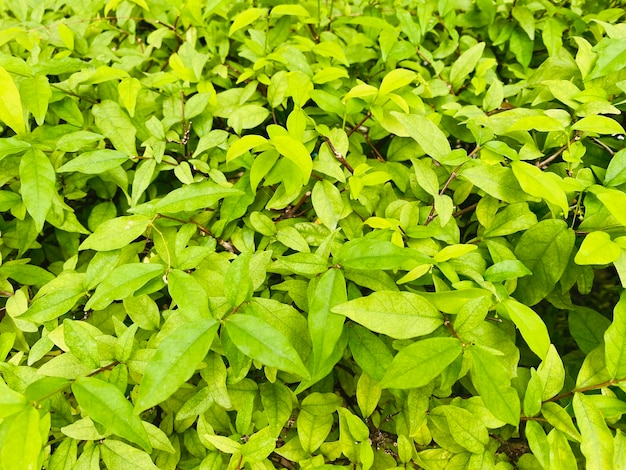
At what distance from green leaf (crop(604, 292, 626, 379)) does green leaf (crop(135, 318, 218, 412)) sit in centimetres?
75

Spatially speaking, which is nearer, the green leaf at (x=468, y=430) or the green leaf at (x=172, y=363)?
the green leaf at (x=172, y=363)

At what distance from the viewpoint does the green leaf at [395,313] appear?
0.84 metres

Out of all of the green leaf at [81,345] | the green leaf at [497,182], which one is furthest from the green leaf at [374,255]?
the green leaf at [81,345]

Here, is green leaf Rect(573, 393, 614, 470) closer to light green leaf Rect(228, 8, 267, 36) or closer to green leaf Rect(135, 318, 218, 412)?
green leaf Rect(135, 318, 218, 412)

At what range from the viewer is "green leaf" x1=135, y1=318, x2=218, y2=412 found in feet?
2.40

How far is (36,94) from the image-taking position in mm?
1147

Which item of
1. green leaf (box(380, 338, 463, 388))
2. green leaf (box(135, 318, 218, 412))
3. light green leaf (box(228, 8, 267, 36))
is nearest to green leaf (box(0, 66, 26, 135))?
light green leaf (box(228, 8, 267, 36))

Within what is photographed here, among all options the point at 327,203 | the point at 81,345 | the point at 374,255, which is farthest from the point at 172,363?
the point at 327,203

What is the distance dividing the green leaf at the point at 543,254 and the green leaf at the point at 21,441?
3.27 ft

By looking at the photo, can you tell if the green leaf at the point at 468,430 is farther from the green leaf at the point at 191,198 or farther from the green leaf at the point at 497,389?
the green leaf at the point at 191,198

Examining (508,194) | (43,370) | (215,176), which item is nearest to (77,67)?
(215,176)

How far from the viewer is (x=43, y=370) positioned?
93cm

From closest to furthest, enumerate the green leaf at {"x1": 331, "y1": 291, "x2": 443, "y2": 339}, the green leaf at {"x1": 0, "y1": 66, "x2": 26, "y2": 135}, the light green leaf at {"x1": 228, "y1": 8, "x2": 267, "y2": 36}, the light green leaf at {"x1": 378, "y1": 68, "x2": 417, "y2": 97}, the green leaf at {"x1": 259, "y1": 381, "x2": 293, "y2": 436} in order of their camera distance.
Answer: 1. the green leaf at {"x1": 331, "y1": 291, "x2": 443, "y2": 339}
2. the green leaf at {"x1": 259, "y1": 381, "x2": 293, "y2": 436}
3. the green leaf at {"x1": 0, "y1": 66, "x2": 26, "y2": 135}
4. the light green leaf at {"x1": 378, "y1": 68, "x2": 417, "y2": 97}
5. the light green leaf at {"x1": 228, "y1": 8, "x2": 267, "y2": 36}

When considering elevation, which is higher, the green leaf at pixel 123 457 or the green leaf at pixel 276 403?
the green leaf at pixel 276 403
